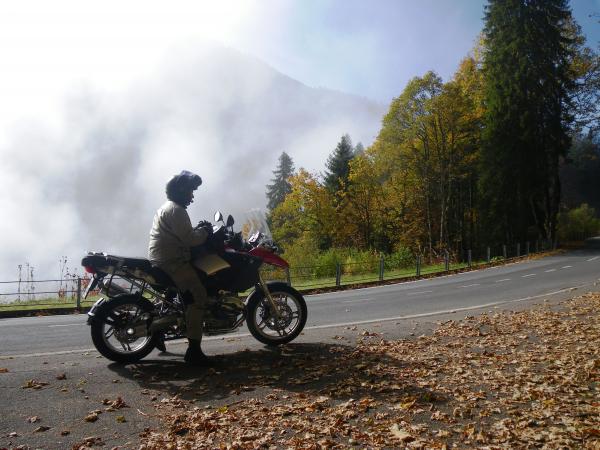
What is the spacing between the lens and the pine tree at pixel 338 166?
57869 mm

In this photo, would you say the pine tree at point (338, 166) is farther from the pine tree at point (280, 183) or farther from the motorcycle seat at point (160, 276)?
the motorcycle seat at point (160, 276)

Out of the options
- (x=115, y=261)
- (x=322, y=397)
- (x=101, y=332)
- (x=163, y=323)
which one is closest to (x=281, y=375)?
(x=322, y=397)

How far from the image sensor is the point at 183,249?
5.78 meters

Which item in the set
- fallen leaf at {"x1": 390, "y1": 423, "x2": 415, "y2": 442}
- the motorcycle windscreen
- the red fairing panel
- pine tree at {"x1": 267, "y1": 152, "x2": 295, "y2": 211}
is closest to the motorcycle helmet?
the motorcycle windscreen

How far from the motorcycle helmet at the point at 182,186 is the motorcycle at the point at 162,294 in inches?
19.3

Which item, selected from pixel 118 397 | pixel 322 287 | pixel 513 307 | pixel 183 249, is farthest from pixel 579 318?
pixel 322 287

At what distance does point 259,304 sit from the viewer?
648cm

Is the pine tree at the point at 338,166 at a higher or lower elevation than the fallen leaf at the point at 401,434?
higher

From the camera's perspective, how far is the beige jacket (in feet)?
18.7

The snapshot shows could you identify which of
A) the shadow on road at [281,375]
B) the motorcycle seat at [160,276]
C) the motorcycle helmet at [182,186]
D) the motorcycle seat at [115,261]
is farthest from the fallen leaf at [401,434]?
the motorcycle helmet at [182,186]

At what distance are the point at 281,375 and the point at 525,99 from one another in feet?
135

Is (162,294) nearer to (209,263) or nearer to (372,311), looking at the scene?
(209,263)

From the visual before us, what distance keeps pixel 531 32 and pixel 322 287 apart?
101 ft

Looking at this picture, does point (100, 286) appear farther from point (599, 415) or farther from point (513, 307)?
point (513, 307)
